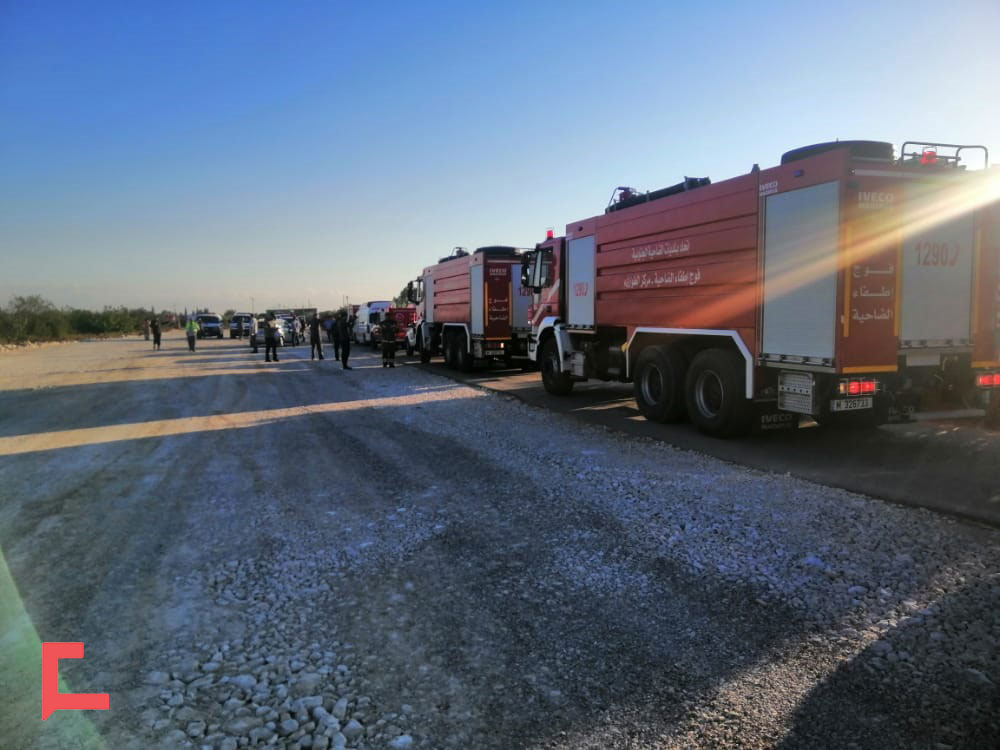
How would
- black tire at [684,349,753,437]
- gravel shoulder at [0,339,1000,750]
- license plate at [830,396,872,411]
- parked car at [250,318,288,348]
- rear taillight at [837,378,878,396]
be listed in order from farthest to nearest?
parked car at [250,318,288,348]
black tire at [684,349,753,437]
license plate at [830,396,872,411]
rear taillight at [837,378,878,396]
gravel shoulder at [0,339,1000,750]

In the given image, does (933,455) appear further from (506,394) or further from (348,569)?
(506,394)

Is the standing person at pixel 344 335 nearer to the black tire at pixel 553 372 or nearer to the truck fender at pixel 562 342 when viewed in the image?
the black tire at pixel 553 372

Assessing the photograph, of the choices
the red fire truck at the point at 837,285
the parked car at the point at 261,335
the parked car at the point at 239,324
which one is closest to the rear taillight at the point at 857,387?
the red fire truck at the point at 837,285

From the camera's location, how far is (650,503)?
6.07 meters

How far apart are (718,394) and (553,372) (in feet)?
17.2

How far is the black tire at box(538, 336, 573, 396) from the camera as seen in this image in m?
13.9

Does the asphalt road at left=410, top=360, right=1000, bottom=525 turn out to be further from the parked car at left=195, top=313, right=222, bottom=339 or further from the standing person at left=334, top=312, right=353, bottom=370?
the parked car at left=195, top=313, right=222, bottom=339

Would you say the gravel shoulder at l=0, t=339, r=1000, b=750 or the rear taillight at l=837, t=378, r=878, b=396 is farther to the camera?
the rear taillight at l=837, t=378, r=878, b=396

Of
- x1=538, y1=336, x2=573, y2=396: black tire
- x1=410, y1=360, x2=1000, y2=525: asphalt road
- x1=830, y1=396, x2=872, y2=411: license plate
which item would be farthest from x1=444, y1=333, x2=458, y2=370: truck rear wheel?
x1=830, y1=396, x2=872, y2=411: license plate

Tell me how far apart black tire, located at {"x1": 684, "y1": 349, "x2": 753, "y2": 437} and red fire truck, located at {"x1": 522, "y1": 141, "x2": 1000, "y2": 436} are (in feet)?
0.06

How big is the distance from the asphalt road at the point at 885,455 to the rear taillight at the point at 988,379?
29.8 inches

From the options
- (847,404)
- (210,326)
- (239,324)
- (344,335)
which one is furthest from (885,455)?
(210,326)

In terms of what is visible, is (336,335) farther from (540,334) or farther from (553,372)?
(553,372)

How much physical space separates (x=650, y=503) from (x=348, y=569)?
287cm
